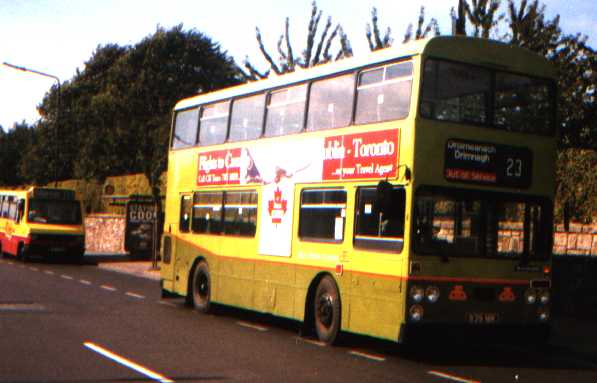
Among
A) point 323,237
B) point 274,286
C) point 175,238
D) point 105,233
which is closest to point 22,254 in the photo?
point 105,233

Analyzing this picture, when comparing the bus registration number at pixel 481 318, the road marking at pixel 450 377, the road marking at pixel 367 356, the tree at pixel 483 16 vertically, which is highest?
the tree at pixel 483 16

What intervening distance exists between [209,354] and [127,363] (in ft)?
4.65

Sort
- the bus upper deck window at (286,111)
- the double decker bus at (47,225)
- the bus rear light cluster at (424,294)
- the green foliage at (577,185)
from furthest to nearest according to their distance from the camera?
the double decker bus at (47,225)
the green foliage at (577,185)
the bus upper deck window at (286,111)
the bus rear light cluster at (424,294)

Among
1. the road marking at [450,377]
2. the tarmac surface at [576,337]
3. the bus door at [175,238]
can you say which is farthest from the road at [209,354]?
the bus door at [175,238]

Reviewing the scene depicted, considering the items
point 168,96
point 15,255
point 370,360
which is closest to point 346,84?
point 370,360

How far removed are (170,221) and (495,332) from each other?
A: 949 cm

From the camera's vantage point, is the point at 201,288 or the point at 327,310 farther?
the point at 201,288

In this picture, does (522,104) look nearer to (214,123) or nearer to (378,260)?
(378,260)

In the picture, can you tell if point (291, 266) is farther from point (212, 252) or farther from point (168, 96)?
point (168, 96)

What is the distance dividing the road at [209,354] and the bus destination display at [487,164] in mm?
2396

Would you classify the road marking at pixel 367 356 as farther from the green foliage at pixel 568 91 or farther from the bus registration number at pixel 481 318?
the green foliage at pixel 568 91

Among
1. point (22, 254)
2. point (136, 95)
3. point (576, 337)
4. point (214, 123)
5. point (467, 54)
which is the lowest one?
point (576, 337)

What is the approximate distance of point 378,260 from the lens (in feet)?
42.4

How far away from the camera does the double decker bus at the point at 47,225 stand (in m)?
35.6
